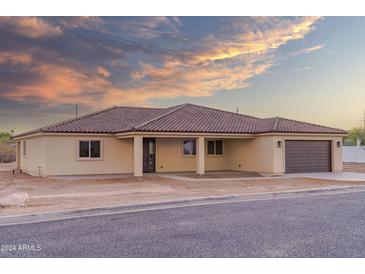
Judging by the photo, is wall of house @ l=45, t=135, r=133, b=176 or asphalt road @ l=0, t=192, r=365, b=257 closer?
asphalt road @ l=0, t=192, r=365, b=257

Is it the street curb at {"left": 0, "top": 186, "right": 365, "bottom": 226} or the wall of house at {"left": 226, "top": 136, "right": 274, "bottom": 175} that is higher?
the wall of house at {"left": 226, "top": 136, "right": 274, "bottom": 175}

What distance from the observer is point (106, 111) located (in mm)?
28828

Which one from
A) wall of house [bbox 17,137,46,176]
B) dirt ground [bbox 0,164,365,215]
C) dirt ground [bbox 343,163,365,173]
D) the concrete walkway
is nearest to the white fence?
dirt ground [bbox 343,163,365,173]

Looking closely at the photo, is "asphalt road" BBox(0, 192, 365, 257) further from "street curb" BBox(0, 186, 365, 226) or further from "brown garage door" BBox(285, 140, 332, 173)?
"brown garage door" BBox(285, 140, 332, 173)

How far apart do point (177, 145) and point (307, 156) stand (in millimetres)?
8190

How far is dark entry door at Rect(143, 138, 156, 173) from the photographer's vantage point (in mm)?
26109

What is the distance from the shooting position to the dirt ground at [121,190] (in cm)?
1321

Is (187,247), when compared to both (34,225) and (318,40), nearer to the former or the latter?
(34,225)

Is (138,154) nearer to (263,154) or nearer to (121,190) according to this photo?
(121,190)

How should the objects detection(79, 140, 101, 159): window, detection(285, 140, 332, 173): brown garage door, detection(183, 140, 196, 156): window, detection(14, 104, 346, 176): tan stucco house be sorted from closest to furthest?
detection(14, 104, 346, 176): tan stucco house < detection(79, 140, 101, 159): window < detection(285, 140, 332, 173): brown garage door < detection(183, 140, 196, 156): window

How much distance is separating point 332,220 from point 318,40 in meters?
13.7

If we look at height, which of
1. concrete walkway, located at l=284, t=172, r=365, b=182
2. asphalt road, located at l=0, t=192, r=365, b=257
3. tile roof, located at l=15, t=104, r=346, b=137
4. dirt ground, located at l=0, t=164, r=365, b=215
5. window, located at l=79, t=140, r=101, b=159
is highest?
tile roof, located at l=15, t=104, r=346, b=137

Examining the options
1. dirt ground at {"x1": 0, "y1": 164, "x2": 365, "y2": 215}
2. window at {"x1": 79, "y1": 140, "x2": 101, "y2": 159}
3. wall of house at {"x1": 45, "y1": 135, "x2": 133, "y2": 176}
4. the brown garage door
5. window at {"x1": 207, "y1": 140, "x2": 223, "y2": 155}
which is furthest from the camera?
window at {"x1": 207, "y1": 140, "x2": 223, "y2": 155}

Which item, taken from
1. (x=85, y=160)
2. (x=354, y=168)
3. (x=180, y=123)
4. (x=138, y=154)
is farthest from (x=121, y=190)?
(x=354, y=168)
